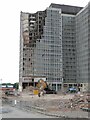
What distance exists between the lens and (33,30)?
149375 millimetres

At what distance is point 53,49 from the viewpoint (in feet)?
476

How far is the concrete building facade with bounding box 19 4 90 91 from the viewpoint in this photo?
143 metres

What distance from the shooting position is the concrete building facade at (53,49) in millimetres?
142750

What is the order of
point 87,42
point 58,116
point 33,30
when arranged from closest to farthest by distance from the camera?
point 58,116, point 87,42, point 33,30

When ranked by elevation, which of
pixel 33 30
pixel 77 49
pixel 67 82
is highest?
pixel 33 30

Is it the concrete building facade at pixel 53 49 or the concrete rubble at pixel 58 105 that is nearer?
the concrete rubble at pixel 58 105

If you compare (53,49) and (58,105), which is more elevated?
(53,49)

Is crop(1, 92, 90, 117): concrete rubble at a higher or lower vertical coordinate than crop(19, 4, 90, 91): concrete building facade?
lower

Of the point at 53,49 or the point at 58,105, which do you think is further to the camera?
the point at 53,49

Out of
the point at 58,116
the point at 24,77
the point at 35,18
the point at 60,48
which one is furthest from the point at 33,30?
the point at 58,116

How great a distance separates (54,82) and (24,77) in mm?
16992

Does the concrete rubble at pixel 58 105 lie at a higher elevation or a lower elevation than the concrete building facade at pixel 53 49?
lower

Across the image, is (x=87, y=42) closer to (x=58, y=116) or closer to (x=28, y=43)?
(x=28, y=43)

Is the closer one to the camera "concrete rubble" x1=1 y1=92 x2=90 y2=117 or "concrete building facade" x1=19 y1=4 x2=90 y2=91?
"concrete rubble" x1=1 y1=92 x2=90 y2=117
